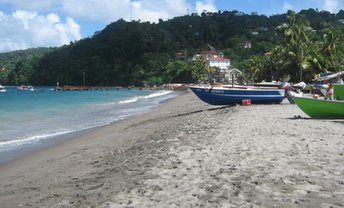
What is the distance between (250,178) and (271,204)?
1.09 meters

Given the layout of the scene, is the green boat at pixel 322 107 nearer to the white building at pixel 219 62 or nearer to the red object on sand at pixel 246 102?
the red object on sand at pixel 246 102

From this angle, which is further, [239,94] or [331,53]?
[331,53]

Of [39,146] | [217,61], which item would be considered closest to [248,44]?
[217,61]

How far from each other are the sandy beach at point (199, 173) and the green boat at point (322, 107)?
3.32 metres

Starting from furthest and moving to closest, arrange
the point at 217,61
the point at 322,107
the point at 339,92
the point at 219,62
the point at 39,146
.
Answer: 1. the point at 217,61
2. the point at 219,62
3. the point at 339,92
4. the point at 322,107
5. the point at 39,146

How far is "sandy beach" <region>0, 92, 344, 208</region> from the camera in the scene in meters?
5.23

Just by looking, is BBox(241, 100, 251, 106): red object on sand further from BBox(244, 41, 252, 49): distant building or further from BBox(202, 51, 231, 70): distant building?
BBox(244, 41, 252, 49): distant building

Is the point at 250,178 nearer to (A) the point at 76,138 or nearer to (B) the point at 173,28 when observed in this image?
(A) the point at 76,138

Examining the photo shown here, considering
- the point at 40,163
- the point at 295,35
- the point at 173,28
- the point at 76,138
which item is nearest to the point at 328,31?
the point at 295,35

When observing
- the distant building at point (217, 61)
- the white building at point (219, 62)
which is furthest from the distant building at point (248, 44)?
the white building at point (219, 62)

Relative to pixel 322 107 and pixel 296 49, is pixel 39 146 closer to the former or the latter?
pixel 322 107

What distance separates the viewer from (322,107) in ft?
47.1

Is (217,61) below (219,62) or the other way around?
the other way around

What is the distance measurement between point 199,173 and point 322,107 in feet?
30.8
